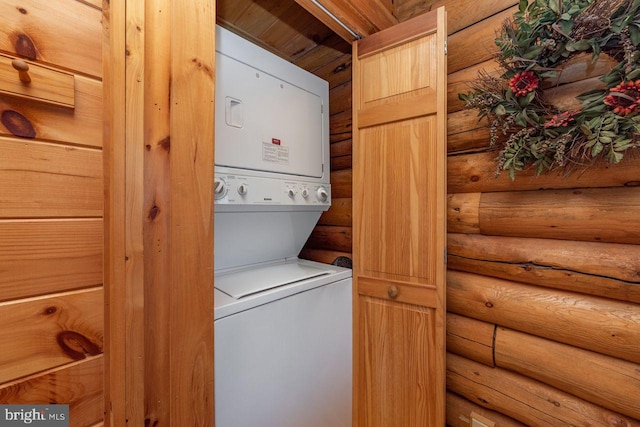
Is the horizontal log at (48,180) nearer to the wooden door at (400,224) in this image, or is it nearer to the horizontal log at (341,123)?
the wooden door at (400,224)

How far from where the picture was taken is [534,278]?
3.88 feet

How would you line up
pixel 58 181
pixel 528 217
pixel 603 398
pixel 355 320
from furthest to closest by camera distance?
pixel 355 320 < pixel 528 217 < pixel 603 398 < pixel 58 181

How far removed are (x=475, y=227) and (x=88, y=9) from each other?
64.5 inches

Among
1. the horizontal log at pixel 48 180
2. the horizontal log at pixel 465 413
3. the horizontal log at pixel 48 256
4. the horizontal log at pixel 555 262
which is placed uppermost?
the horizontal log at pixel 48 180

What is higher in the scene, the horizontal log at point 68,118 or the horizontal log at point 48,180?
the horizontal log at point 68,118

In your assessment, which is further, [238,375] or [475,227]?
[475,227]

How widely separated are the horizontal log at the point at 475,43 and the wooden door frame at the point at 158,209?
1.18m

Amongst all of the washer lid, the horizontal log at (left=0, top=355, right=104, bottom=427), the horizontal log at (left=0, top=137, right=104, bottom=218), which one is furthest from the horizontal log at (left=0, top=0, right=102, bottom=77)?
the washer lid

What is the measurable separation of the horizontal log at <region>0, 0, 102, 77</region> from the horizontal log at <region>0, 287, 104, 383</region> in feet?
1.91

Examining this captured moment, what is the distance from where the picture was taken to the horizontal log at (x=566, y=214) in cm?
100

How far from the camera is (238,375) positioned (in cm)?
103

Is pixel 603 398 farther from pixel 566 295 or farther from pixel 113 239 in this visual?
pixel 113 239

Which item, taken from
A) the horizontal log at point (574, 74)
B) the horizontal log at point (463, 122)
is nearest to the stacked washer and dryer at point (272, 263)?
the horizontal log at point (463, 122)

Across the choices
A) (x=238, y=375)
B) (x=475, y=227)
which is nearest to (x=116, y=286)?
(x=238, y=375)
